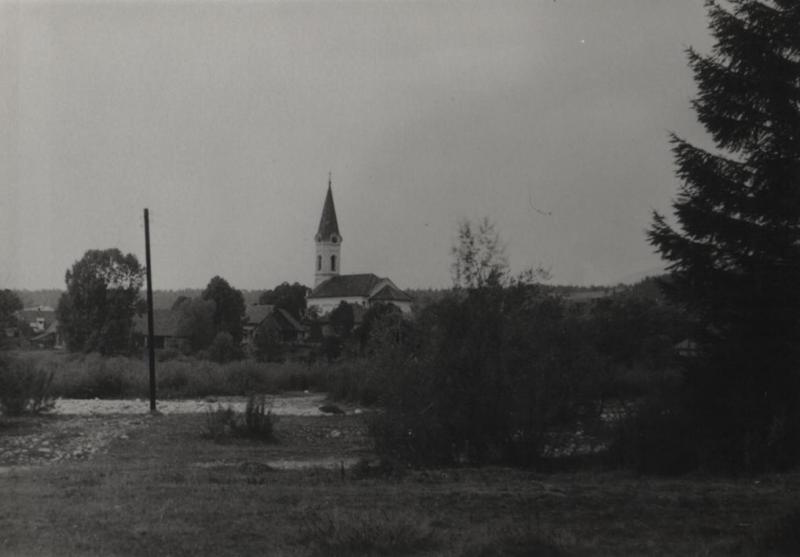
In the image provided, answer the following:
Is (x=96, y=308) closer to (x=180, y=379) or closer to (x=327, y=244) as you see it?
(x=180, y=379)

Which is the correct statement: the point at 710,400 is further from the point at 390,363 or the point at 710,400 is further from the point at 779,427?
the point at 390,363

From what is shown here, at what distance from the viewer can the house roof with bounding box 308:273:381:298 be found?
115 m

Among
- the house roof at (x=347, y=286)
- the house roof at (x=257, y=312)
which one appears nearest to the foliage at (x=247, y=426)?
the house roof at (x=257, y=312)

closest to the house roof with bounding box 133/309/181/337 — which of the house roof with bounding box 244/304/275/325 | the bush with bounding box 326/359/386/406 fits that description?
the house roof with bounding box 244/304/275/325

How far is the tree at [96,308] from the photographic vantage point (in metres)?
64.8

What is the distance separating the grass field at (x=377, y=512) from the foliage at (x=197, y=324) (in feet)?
176

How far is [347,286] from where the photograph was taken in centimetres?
11769

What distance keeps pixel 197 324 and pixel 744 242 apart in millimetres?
58021

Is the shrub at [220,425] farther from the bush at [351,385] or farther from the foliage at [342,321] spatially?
the foliage at [342,321]

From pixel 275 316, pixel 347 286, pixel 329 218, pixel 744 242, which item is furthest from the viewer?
pixel 329 218

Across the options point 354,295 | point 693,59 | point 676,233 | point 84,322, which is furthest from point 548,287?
point 354,295

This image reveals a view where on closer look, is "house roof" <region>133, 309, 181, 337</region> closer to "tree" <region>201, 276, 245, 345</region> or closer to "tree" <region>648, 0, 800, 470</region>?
"tree" <region>201, 276, 245, 345</region>

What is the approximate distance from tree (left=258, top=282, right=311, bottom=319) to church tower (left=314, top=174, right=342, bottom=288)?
1008 inches

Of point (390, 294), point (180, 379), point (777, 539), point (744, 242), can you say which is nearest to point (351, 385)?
point (180, 379)
